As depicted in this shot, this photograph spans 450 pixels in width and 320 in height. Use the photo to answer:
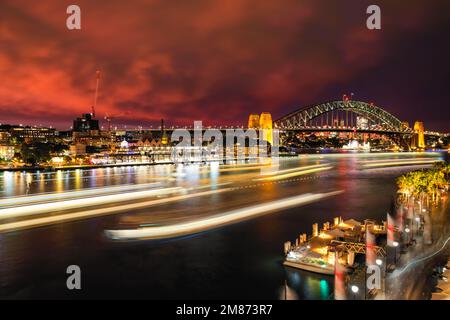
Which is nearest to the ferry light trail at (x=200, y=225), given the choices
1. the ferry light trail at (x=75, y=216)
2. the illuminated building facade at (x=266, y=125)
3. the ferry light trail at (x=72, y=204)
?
the ferry light trail at (x=75, y=216)

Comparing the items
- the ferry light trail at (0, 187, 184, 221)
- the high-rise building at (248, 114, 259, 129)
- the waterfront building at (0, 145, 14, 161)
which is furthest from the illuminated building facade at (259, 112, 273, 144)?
the ferry light trail at (0, 187, 184, 221)

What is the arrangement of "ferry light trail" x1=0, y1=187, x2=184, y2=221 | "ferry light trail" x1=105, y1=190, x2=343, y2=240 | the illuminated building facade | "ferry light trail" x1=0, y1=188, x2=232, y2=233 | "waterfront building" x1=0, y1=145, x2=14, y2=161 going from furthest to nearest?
the illuminated building facade → "waterfront building" x1=0, y1=145, x2=14, y2=161 → "ferry light trail" x1=0, y1=187, x2=184, y2=221 → "ferry light trail" x1=0, y1=188, x2=232, y2=233 → "ferry light trail" x1=105, y1=190, x2=343, y2=240

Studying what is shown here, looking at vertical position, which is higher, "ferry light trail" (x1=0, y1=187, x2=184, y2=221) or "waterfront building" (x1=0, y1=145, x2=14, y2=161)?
"waterfront building" (x1=0, y1=145, x2=14, y2=161)

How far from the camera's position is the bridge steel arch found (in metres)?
66.0

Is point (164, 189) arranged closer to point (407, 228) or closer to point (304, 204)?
point (304, 204)

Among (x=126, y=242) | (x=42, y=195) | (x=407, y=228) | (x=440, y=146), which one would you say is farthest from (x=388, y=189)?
(x=440, y=146)

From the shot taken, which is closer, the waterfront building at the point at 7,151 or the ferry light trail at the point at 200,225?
the ferry light trail at the point at 200,225

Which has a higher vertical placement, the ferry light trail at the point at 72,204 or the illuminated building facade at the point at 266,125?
the illuminated building facade at the point at 266,125

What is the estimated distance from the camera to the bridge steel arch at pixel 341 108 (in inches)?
2598

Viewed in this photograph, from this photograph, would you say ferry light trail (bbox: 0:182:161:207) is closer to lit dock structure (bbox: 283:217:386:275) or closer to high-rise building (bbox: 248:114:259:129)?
lit dock structure (bbox: 283:217:386:275)

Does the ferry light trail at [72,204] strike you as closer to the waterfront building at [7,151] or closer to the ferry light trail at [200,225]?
the ferry light trail at [200,225]

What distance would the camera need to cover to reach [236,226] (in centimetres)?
1075

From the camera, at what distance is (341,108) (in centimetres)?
6762

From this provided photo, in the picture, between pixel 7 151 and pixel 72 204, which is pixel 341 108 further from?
pixel 72 204
